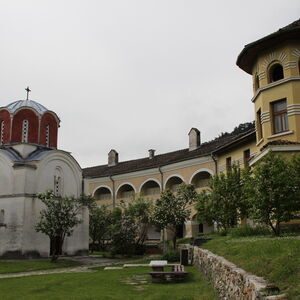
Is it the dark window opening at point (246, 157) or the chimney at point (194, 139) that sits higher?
the chimney at point (194, 139)

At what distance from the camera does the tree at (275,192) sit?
13.5 metres

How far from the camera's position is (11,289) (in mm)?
12953

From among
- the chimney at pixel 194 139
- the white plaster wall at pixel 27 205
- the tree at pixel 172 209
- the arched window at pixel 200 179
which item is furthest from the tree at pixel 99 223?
the chimney at pixel 194 139

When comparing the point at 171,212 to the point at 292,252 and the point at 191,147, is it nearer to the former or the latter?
the point at 191,147

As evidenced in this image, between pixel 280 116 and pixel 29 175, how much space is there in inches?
602

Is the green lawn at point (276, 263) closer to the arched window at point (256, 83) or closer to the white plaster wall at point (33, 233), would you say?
the arched window at point (256, 83)

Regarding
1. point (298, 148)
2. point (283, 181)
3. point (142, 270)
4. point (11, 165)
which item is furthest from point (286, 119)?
point (11, 165)

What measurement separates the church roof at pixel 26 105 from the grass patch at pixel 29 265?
1023 cm

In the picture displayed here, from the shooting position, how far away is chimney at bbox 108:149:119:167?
44.8 metres

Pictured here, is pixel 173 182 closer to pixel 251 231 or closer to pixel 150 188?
pixel 150 188

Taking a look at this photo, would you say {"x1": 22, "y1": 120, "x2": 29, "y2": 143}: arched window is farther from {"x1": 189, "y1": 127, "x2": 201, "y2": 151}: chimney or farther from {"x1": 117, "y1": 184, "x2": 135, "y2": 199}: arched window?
{"x1": 117, "y1": 184, "x2": 135, "y2": 199}: arched window

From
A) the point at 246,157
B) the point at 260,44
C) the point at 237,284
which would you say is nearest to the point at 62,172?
the point at 246,157

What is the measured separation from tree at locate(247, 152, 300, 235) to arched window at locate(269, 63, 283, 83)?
239 inches

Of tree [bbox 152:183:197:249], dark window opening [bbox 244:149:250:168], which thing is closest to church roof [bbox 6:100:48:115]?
tree [bbox 152:183:197:249]
